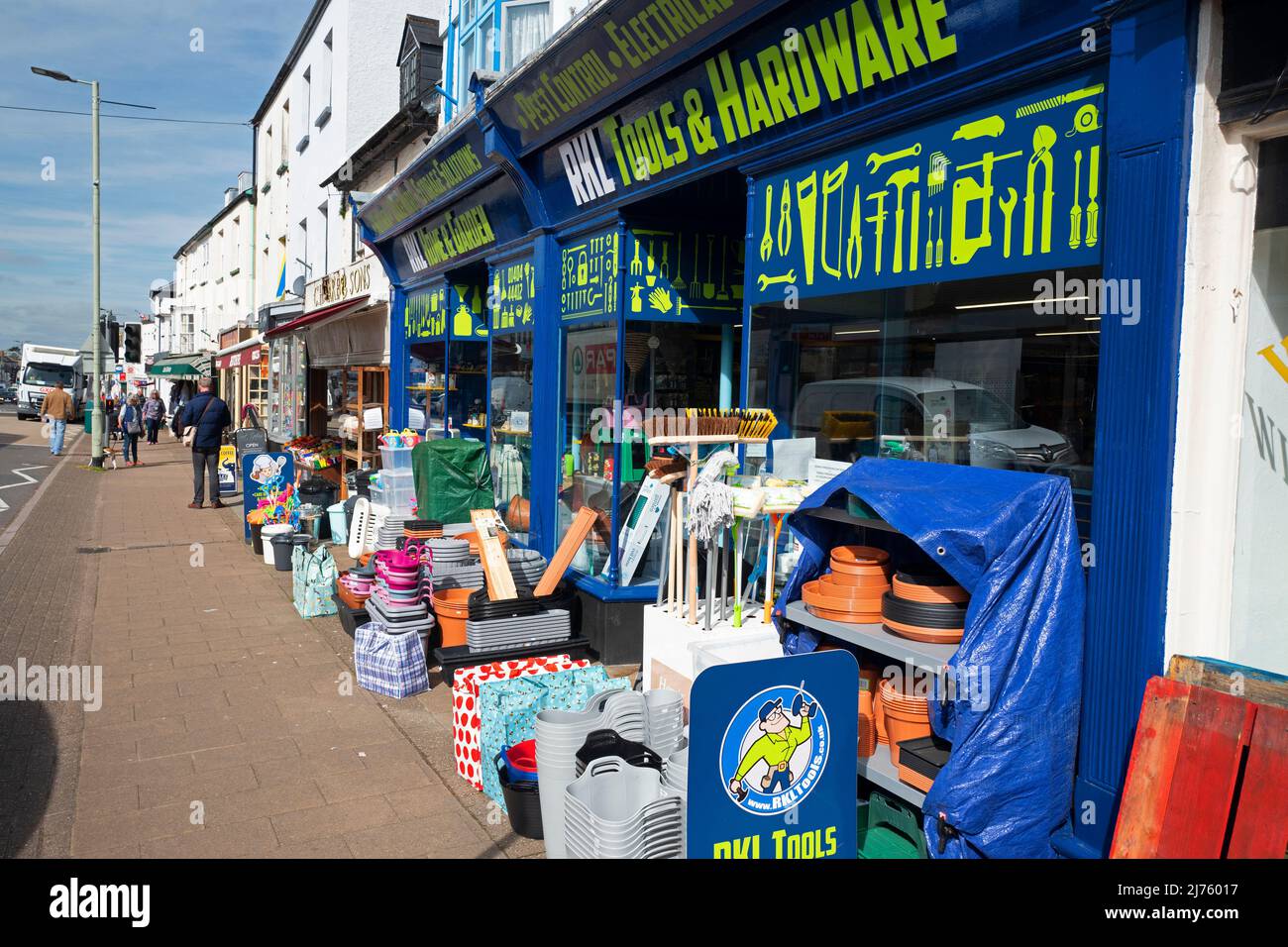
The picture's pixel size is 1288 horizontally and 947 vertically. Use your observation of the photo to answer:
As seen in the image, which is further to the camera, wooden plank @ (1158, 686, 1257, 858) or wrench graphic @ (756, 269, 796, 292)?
wrench graphic @ (756, 269, 796, 292)

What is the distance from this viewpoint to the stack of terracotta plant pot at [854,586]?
4.07 meters

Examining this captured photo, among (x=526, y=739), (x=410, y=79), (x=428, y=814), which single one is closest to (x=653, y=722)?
(x=526, y=739)

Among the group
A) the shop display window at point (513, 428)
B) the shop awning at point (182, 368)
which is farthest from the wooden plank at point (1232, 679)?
the shop awning at point (182, 368)

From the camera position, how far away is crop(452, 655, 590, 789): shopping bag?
4.87 m

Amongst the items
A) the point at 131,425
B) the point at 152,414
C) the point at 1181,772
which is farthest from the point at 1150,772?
the point at 152,414

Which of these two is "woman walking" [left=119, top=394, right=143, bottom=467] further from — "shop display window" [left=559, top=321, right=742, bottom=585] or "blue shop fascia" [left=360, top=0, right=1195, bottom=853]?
"shop display window" [left=559, top=321, right=742, bottom=585]

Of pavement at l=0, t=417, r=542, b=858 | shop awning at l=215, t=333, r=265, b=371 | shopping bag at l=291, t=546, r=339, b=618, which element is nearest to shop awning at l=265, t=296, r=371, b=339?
pavement at l=0, t=417, r=542, b=858

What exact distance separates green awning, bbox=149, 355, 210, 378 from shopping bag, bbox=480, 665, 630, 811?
1186 inches

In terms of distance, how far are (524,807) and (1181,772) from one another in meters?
2.67

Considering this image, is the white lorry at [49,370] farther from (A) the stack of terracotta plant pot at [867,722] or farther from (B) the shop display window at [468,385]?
(A) the stack of terracotta plant pot at [867,722]

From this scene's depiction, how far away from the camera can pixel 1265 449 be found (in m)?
3.24

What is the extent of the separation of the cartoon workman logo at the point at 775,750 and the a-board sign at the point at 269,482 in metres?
9.50

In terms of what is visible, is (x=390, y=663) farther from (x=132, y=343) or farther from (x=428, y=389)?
(x=132, y=343)

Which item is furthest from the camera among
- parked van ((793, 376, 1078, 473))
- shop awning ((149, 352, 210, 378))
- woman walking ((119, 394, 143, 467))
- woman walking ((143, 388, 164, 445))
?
shop awning ((149, 352, 210, 378))
